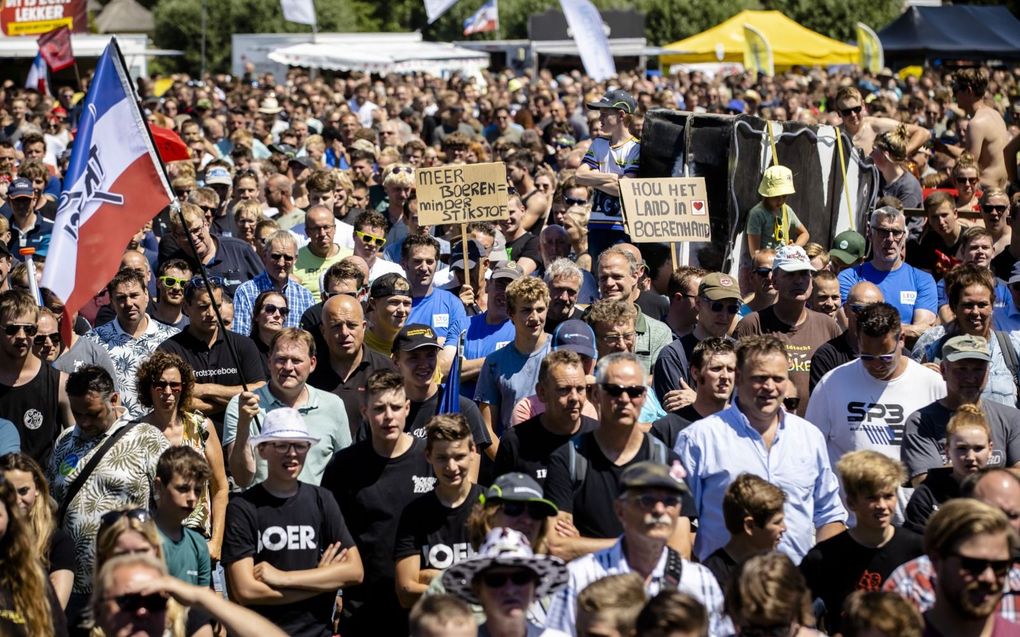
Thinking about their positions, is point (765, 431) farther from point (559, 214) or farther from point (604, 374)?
point (559, 214)

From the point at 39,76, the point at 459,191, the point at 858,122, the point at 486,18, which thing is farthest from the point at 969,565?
the point at 486,18

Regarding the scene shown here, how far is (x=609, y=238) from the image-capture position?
12.0 m

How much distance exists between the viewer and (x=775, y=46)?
130ft

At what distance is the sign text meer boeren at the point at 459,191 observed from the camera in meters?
11.4

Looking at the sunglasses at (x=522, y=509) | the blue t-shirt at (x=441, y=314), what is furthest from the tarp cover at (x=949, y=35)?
the sunglasses at (x=522, y=509)

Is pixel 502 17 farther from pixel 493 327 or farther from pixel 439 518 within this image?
pixel 439 518

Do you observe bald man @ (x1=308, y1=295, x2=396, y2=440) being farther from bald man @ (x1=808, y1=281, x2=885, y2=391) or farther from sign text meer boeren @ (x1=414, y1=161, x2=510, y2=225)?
sign text meer boeren @ (x1=414, y1=161, x2=510, y2=225)

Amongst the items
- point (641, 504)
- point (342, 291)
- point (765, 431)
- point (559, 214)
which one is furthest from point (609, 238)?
point (641, 504)

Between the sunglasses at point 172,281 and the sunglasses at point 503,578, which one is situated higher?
the sunglasses at point 172,281

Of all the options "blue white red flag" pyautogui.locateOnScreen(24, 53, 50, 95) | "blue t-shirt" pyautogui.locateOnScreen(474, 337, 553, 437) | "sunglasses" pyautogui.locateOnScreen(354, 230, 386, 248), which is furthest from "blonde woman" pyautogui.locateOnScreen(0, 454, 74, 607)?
"blue white red flag" pyautogui.locateOnScreen(24, 53, 50, 95)

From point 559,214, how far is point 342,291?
3243 mm

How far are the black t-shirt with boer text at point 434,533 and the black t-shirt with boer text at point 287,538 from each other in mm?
249

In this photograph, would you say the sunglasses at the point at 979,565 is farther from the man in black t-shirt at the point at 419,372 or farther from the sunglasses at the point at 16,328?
the sunglasses at the point at 16,328

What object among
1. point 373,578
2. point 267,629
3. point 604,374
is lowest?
point 373,578
